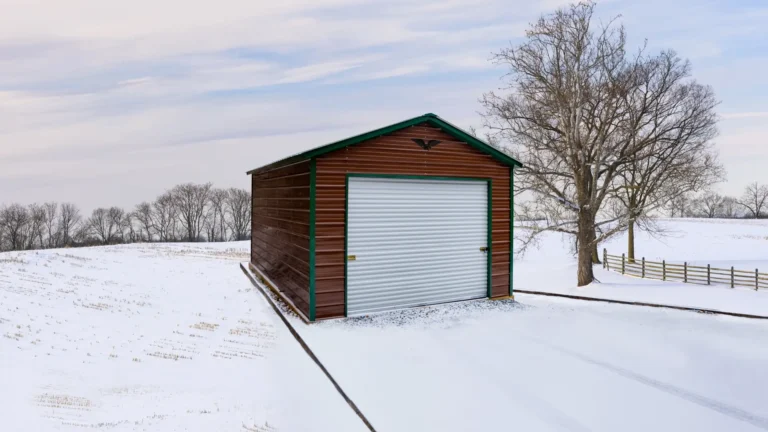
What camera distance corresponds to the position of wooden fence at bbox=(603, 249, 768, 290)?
20.3m

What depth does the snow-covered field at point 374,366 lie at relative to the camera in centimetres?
547

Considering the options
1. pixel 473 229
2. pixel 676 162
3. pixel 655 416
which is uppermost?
pixel 676 162

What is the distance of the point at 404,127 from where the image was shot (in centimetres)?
1024

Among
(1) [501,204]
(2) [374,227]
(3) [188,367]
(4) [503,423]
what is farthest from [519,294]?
(3) [188,367]

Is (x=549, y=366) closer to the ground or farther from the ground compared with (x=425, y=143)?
closer to the ground

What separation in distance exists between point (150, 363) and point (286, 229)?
16.0ft

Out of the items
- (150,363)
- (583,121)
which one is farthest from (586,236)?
(150,363)

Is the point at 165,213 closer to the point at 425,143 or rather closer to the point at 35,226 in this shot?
the point at 35,226

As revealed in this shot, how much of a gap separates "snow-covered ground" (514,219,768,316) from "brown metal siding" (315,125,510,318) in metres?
5.18

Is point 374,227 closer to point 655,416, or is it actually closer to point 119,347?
point 119,347

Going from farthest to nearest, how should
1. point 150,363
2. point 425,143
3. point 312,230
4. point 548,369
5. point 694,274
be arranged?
1. point 694,274
2. point 425,143
3. point 312,230
4. point 150,363
5. point 548,369

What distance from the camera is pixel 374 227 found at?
10062 millimetres

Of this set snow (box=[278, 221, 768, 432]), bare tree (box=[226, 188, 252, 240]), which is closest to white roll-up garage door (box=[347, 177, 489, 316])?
snow (box=[278, 221, 768, 432])

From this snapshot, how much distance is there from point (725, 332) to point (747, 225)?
144 feet
